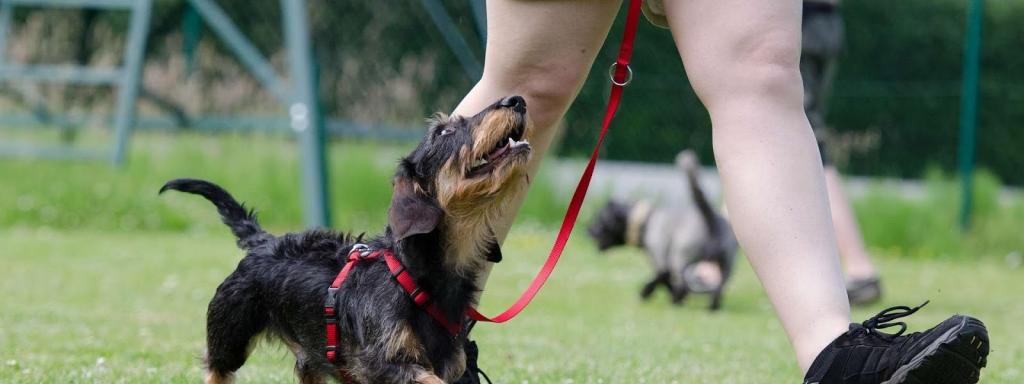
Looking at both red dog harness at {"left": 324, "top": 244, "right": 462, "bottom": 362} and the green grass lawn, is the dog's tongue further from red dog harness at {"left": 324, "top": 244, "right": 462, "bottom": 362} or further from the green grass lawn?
the green grass lawn

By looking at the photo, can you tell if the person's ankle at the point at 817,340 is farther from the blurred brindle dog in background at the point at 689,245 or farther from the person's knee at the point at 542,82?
the blurred brindle dog in background at the point at 689,245

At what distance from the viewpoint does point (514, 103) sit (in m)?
3.39

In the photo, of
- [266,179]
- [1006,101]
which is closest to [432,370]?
[266,179]

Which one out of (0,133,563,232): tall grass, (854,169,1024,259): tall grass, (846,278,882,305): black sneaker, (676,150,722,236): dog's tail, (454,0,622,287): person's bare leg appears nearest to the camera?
(454,0,622,287): person's bare leg

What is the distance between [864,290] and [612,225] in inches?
74.0

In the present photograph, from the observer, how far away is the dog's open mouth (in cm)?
339

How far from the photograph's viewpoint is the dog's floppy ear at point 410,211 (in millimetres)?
3322

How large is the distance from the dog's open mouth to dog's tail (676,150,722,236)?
13.2ft

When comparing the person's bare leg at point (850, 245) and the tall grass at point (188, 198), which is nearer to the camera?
the person's bare leg at point (850, 245)

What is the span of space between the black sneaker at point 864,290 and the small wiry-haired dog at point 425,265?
173 inches

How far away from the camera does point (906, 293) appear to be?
28.7 ft

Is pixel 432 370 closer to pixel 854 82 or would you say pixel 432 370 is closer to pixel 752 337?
pixel 752 337

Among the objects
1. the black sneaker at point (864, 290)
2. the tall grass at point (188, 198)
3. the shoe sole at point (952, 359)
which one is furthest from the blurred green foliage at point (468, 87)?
the shoe sole at point (952, 359)

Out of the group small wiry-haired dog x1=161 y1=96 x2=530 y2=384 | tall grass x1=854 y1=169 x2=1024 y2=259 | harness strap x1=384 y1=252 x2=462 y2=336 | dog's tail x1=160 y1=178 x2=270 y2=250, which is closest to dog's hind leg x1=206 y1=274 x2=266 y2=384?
small wiry-haired dog x1=161 y1=96 x2=530 y2=384
